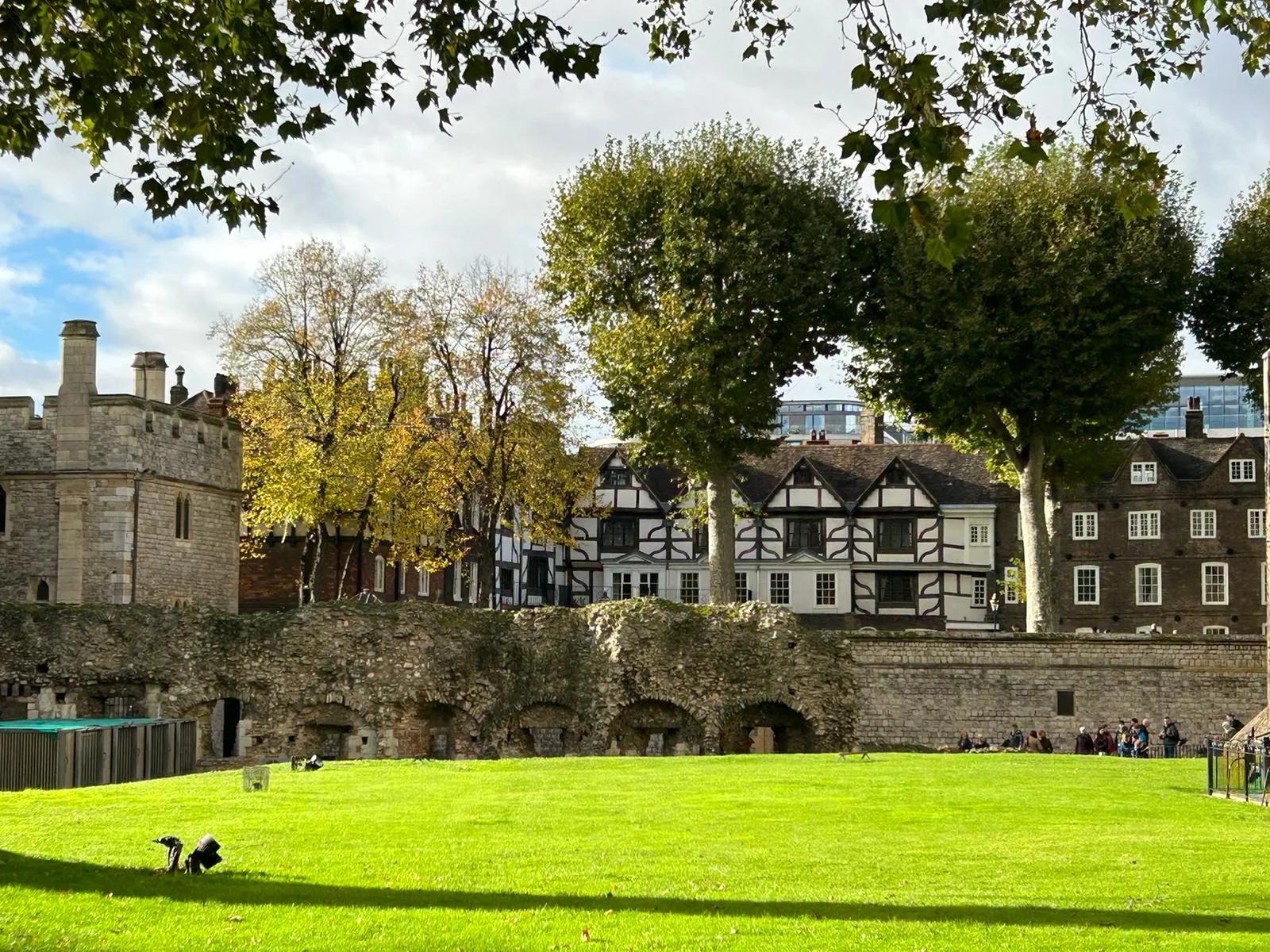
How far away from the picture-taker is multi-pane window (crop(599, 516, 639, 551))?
223ft

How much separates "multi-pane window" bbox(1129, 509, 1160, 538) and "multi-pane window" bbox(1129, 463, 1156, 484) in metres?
1.31

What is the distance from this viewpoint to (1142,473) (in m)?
66.3

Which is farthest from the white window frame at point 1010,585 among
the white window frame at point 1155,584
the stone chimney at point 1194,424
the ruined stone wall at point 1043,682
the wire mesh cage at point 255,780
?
the wire mesh cage at point 255,780

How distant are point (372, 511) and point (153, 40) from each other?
34750 millimetres

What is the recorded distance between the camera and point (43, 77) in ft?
46.2

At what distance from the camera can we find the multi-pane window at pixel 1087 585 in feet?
217

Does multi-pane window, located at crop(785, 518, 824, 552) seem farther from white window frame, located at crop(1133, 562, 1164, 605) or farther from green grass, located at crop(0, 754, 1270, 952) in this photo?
green grass, located at crop(0, 754, 1270, 952)

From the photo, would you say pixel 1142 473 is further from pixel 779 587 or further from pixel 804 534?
pixel 779 587

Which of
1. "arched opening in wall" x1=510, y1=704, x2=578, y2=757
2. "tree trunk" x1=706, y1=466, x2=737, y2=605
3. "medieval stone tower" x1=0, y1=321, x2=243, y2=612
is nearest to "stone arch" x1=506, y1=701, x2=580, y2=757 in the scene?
"arched opening in wall" x1=510, y1=704, x2=578, y2=757

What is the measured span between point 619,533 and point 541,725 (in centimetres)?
2754

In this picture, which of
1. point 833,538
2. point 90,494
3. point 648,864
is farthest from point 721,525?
point 648,864

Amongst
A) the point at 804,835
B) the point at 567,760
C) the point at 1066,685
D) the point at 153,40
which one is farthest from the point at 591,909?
the point at 1066,685

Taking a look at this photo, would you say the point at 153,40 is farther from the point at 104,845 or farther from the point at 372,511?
the point at 372,511

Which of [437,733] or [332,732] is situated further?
[437,733]
